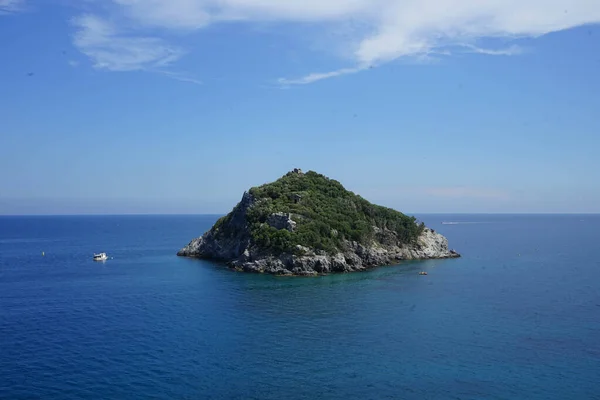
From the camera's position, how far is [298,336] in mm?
55562

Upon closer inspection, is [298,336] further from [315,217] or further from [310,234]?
[315,217]

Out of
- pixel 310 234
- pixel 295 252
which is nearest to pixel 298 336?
pixel 295 252

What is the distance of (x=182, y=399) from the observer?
39.0 metres

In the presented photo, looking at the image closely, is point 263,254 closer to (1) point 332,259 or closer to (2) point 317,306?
(1) point 332,259

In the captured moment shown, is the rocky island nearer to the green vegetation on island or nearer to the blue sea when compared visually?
the green vegetation on island

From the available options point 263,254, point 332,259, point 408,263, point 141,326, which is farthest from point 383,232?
point 141,326

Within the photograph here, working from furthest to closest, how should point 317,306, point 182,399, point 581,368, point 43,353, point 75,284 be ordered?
point 75,284, point 317,306, point 43,353, point 581,368, point 182,399

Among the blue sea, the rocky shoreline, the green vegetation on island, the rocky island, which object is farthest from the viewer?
the green vegetation on island

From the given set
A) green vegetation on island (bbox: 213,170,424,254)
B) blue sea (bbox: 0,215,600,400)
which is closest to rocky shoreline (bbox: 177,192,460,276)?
green vegetation on island (bbox: 213,170,424,254)

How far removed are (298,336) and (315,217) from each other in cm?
5594

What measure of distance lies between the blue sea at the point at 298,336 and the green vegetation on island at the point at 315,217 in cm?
1040

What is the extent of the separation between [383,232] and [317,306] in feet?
179

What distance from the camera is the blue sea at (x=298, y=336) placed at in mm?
41938

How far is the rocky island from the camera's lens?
99125mm
